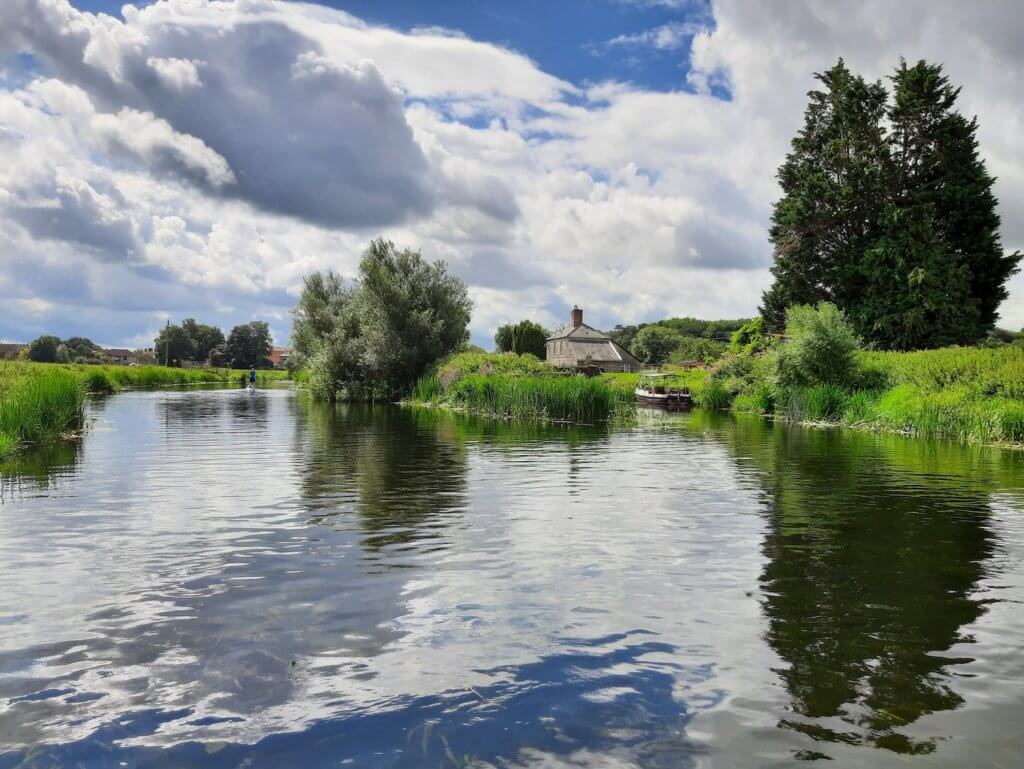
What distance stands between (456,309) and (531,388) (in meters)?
20.7

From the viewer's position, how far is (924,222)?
44.5m

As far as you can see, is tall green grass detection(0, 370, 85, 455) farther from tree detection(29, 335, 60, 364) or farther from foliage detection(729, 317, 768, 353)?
tree detection(29, 335, 60, 364)

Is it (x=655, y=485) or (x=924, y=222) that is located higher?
(x=924, y=222)

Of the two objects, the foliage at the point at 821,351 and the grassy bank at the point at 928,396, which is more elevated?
the foliage at the point at 821,351

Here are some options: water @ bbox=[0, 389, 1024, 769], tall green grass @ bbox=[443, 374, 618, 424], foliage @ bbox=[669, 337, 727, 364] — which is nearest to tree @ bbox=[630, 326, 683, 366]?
foliage @ bbox=[669, 337, 727, 364]

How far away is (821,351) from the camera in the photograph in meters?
39.4

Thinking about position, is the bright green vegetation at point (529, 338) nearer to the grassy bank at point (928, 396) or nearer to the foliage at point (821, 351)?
the grassy bank at point (928, 396)

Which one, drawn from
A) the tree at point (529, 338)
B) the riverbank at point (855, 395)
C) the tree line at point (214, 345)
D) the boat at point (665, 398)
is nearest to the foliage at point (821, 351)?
the riverbank at point (855, 395)

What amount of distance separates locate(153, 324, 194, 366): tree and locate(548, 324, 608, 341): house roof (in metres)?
98.2

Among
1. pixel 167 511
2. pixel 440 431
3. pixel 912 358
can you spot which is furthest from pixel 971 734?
pixel 912 358

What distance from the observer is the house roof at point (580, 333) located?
3981 inches

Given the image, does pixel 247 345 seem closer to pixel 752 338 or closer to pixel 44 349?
pixel 44 349

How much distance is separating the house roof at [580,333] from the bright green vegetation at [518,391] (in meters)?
50.4

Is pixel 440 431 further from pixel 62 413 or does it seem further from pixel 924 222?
pixel 924 222
